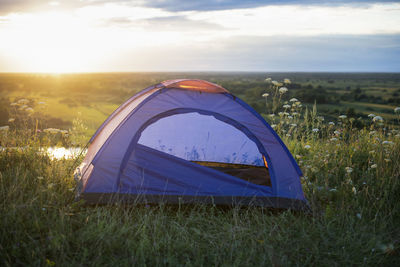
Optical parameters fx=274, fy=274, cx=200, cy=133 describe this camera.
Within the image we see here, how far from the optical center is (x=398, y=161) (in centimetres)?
427

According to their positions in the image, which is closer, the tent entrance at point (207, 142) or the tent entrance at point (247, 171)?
the tent entrance at point (247, 171)

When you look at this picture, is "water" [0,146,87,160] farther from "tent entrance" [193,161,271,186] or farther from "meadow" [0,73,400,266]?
"tent entrance" [193,161,271,186]

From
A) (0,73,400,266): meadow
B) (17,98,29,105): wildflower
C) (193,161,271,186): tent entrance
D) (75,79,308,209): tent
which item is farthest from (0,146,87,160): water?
(193,161,271,186): tent entrance

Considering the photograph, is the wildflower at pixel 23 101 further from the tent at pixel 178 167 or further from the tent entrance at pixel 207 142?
the tent entrance at pixel 207 142

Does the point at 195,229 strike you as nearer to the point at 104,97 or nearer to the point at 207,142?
the point at 207,142

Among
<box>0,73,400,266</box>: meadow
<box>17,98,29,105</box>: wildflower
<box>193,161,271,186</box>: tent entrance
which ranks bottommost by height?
<box>0,73,400,266</box>: meadow

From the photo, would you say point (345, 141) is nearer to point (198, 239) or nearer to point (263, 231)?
point (263, 231)

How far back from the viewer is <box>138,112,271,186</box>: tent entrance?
14.2 ft

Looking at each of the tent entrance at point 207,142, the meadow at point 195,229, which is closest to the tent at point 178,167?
the meadow at point 195,229

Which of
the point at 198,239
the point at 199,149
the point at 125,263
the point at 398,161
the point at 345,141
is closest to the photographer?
the point at 125,263

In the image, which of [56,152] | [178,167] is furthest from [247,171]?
[56,152]

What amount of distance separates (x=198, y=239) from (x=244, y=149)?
1.96m

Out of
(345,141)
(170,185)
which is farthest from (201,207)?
(345,141)

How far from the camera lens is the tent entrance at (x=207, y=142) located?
432 cm
